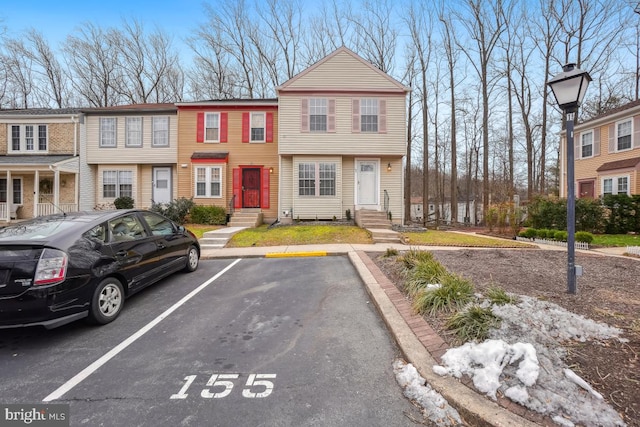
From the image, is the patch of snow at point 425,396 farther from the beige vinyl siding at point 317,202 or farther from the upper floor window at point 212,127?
the upper floor window at point 212,127

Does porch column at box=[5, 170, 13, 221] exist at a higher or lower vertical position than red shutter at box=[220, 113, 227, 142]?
lower

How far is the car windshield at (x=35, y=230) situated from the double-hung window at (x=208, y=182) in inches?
433

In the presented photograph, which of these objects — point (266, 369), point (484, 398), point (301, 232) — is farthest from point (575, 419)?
point (301, 232)

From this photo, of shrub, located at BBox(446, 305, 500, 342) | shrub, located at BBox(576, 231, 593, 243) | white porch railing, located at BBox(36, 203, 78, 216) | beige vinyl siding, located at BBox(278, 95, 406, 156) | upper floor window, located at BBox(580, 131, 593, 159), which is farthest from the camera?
upper floor window, located at BBox(580, 131, 593, 159)

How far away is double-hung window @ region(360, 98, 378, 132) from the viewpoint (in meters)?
13.9

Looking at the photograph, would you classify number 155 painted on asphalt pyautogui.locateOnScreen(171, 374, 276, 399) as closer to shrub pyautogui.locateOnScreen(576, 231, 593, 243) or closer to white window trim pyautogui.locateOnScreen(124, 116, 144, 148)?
shrub pyautogui.locateOnScreen(576, 231, 593, 243)

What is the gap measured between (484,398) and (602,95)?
103ft

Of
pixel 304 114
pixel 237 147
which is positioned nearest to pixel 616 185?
pixel 304 114

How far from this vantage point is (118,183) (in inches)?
634

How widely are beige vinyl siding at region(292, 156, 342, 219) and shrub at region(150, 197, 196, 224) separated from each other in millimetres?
5413

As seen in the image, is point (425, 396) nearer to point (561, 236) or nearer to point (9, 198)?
point (561, 236)

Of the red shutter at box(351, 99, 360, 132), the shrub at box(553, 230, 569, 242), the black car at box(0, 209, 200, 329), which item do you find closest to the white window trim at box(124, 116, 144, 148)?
the red shutter at box(351, 99, 360, 132)

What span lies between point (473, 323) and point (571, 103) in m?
3.52

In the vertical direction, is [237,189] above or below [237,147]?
below
